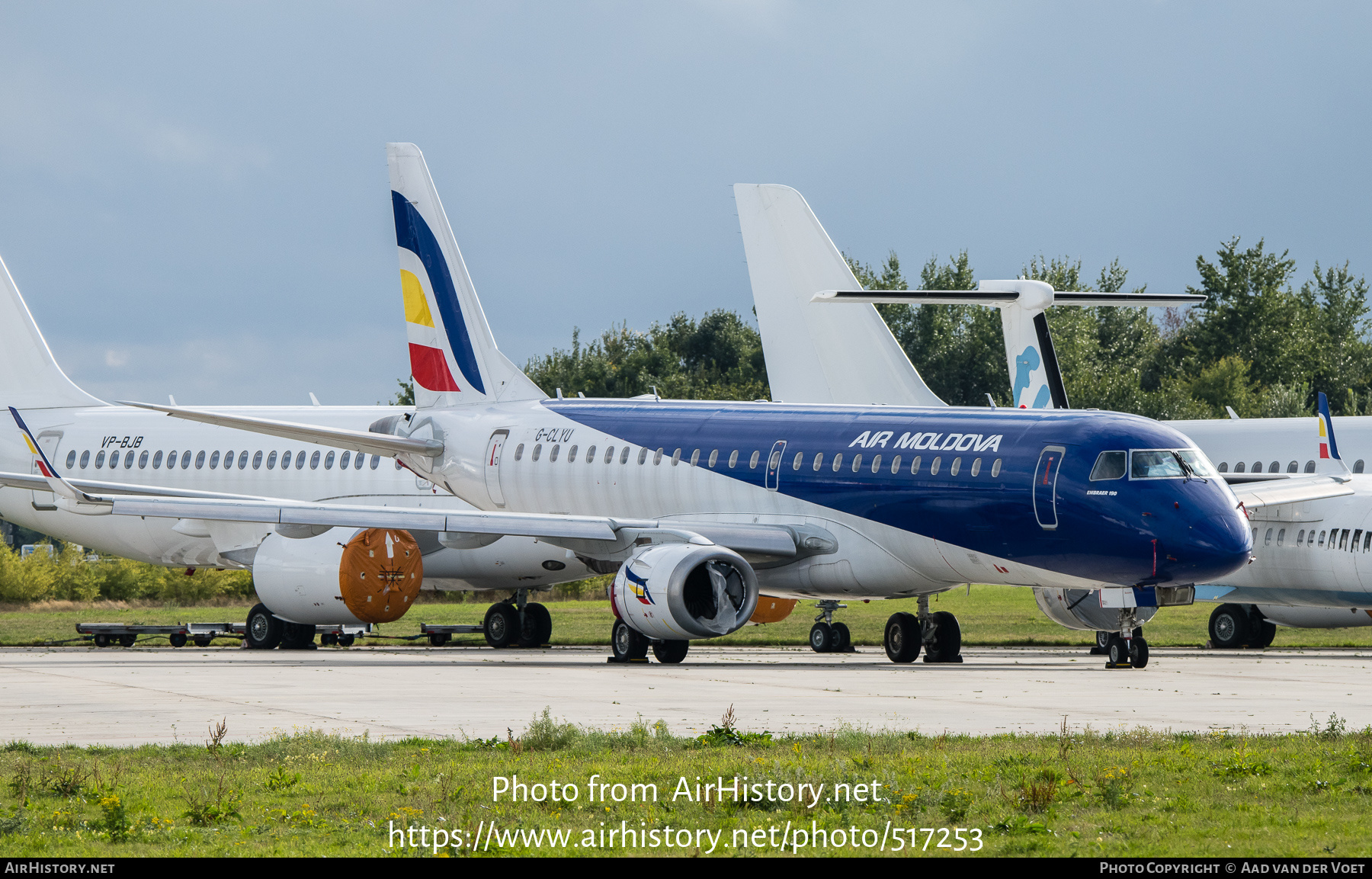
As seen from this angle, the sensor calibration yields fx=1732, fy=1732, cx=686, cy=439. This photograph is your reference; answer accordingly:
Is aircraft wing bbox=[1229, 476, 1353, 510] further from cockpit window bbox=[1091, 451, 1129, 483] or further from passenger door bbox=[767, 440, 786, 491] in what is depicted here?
passenger door bbox=[767, 440, 786, 491]

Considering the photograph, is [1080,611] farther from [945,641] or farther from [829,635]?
[829,635]

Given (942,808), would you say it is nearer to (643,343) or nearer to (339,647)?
(339,647)

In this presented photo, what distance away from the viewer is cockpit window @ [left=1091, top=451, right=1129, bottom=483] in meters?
21.9

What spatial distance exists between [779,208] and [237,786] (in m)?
28.6

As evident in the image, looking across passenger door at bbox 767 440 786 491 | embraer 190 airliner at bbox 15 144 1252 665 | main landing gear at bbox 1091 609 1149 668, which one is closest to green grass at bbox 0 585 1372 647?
embraer 190 airliner at bbox 15 144 1252 665

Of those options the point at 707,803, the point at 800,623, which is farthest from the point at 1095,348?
the point at 707,803

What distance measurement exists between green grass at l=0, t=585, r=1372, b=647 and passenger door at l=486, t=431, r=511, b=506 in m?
4.14

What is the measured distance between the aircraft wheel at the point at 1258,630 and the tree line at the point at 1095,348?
143ft

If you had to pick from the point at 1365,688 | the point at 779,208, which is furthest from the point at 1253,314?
the point at 1365,688

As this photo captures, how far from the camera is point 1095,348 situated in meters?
84.2

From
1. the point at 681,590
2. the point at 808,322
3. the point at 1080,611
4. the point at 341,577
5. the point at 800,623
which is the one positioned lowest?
the point at 800,623

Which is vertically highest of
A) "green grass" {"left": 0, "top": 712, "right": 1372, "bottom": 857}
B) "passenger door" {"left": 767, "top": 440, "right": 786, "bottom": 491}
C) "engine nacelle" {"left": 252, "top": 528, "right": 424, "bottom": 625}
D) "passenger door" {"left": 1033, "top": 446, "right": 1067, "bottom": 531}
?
"passenger door" {"left": 767, "top": 440, "right": 786, "bottom": 491}

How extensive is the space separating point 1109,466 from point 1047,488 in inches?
32.2

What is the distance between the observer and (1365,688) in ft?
64.2
